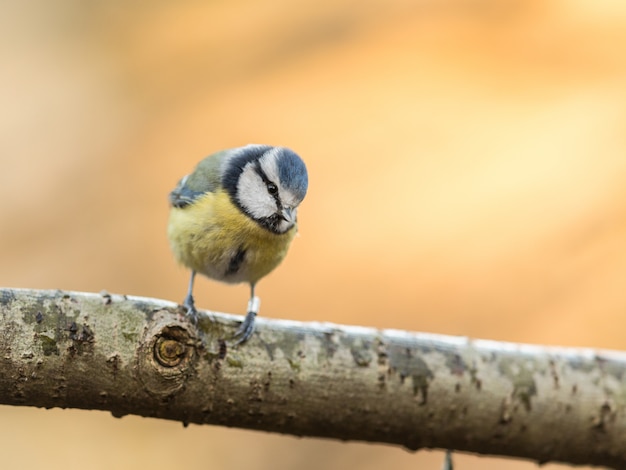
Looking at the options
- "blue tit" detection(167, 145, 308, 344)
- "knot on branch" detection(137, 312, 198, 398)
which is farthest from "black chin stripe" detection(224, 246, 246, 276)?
"knot on branch" detection(137, 312, 198, 398)

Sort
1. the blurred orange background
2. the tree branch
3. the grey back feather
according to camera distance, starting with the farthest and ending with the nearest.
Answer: the blurred orange background < the grey back feather < the tree branch

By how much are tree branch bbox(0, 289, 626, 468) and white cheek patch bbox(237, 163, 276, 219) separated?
297 mm

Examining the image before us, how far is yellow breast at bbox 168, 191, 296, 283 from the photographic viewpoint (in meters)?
1.26

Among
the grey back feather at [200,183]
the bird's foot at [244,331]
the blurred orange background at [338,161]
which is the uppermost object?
the blurred orange background at [338,161]

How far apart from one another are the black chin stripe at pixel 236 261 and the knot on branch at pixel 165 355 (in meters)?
0.38

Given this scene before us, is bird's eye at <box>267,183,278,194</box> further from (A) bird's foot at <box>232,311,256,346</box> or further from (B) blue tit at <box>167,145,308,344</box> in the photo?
(A) bird's foot at <box>232,311,256,346</box>

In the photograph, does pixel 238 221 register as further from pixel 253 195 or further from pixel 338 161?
pixel 338 161

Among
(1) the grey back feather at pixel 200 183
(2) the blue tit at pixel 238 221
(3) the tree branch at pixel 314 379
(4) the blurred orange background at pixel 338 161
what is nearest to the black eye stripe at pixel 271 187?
→ (2) the blue tit at pixel 238 221

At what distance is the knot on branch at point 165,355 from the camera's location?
2.84ft

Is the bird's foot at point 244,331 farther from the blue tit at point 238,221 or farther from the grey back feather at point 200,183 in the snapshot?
the grey back feather at point 200,183

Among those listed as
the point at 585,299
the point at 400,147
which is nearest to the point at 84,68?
the point at 400,147

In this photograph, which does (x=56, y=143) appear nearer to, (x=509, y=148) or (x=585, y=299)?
(x=509, y=148)

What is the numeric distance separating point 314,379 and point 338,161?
1256 mm

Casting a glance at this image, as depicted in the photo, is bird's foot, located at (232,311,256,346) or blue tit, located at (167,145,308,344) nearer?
bird's foot, located at (232,311,256,346)
